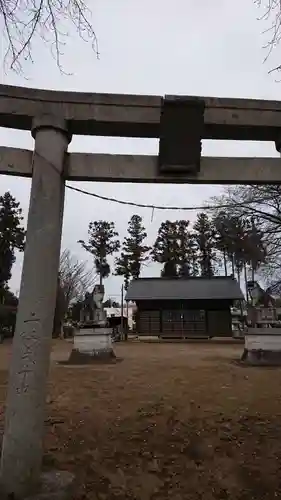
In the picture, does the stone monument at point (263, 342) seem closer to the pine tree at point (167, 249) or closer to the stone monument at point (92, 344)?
the stone monument at point (92, 344)

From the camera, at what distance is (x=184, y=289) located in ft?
103

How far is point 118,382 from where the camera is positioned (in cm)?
891

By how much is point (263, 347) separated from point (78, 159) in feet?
36.0

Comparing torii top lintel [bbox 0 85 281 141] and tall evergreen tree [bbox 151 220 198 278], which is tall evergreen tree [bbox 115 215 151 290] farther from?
torii top lintel [bbox 0 85 281 141]

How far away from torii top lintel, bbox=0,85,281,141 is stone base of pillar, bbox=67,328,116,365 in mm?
10595

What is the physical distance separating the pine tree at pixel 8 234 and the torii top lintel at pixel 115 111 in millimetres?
29084

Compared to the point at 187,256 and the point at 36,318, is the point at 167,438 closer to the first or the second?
the point at 36,318

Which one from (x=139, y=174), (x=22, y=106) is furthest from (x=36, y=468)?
(x=22, y=106)

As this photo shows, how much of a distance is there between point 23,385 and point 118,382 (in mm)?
5836

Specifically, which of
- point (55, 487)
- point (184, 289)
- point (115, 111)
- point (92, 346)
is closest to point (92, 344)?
point (92, 346)

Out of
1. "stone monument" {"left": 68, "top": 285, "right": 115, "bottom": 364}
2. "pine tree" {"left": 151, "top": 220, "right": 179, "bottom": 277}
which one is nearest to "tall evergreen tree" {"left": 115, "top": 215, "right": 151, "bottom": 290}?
"pine tree" {"left": 151, "top": 220, "right": 179, "bottom": 277}

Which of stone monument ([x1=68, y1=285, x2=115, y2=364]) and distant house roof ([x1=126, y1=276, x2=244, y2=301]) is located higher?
distant house roof ([x1=126, y1=276, x2=244, y2=301])

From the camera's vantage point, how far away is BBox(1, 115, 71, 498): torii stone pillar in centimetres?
329

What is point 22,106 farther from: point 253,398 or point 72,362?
point 72,362
